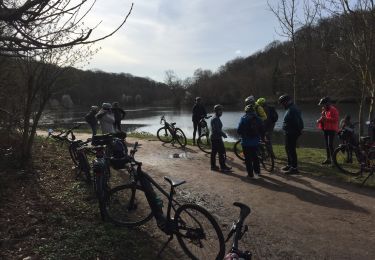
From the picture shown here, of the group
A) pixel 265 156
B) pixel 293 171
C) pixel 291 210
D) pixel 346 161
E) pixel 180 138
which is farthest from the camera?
pixel 180 138

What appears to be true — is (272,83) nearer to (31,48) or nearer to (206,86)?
(206,86)

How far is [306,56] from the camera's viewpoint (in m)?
35.0

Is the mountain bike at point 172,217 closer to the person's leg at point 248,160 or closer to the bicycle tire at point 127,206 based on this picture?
the bicycle tire at point 127,206

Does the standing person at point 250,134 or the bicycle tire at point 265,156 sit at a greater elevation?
the standing person at point 250,134

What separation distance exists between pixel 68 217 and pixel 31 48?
10.7ft

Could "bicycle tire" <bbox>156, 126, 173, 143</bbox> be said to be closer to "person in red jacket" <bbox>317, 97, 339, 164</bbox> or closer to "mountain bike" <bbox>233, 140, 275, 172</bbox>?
"mountain bike" <bbox>233, 140, 275, 172</bbox>

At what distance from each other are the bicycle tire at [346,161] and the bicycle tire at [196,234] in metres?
5.37

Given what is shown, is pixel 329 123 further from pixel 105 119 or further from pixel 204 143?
pixel 105 119

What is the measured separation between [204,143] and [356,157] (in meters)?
5.99

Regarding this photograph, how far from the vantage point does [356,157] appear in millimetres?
9672

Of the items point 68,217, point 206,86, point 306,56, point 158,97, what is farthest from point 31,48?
point 158,97

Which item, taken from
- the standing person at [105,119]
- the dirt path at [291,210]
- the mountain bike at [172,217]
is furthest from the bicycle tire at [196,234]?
the standing person at [105,119]

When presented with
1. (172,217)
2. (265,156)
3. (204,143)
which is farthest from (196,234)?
(204,143)

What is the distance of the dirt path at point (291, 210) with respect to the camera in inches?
211
